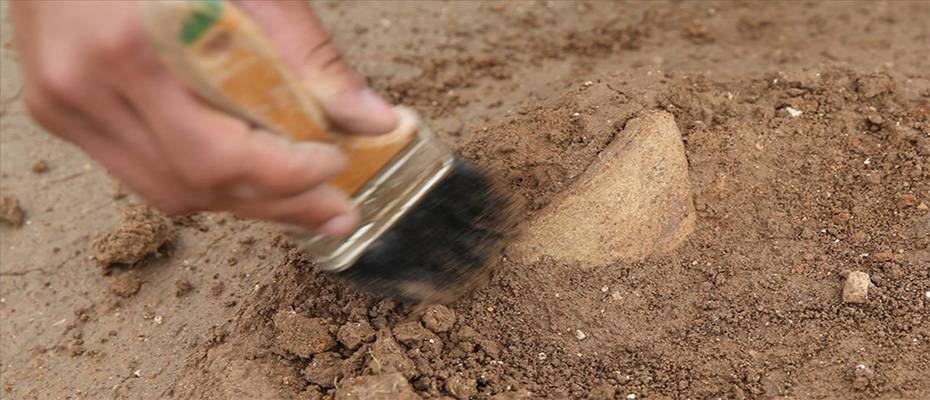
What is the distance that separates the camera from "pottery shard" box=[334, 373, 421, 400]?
204cm

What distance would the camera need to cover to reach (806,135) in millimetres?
2643

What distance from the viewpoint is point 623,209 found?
242cm

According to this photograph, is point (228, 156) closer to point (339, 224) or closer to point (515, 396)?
point (339, 224)

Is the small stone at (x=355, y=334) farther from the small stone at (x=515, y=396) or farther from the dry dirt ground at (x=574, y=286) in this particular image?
the small stone at (x=515, y=396)

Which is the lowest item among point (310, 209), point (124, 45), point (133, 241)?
point (133, 241)

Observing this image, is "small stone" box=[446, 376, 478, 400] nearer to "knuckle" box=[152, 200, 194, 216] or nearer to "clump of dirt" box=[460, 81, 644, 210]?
"clump of dirt" box=[460, 81, 644, 210]

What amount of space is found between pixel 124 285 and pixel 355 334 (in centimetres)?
101

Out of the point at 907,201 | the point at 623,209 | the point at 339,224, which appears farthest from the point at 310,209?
the point at 907,201

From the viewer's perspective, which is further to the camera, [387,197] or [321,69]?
[387,197]

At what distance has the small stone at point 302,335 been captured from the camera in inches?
87.4

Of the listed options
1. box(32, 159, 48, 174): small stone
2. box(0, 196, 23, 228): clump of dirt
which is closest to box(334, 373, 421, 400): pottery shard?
box(0, 196, 23, 228): clump of dirt

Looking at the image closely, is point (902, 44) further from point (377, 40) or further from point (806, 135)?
point (377, 40)

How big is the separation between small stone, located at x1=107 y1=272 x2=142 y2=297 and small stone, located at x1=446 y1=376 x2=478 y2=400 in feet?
4.01

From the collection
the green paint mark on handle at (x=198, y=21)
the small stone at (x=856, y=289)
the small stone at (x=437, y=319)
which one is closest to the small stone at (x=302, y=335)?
the small stone at (x=437, y=319)
